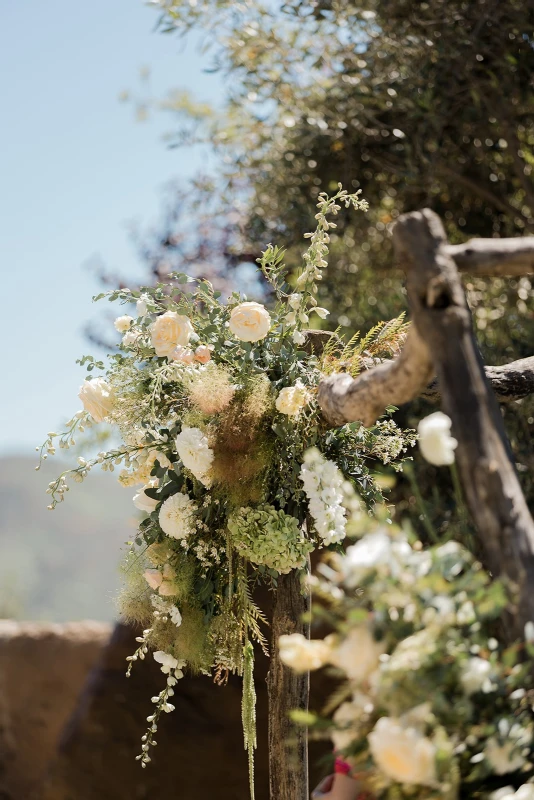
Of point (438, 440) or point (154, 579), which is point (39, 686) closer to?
point (154, 579)

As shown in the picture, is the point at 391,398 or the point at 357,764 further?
the point at 391,398

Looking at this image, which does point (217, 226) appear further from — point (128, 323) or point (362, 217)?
point (128, 323)

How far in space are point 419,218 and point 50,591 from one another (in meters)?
48.2

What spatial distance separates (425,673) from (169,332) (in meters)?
A: 1.06

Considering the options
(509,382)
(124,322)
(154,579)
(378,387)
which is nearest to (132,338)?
(124,322)

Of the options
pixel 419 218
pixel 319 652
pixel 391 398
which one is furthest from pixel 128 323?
pixel 319 652

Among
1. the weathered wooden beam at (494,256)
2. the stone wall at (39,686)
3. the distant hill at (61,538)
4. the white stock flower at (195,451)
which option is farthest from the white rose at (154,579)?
the distant hill at (61,538)

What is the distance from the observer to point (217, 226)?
204 inches

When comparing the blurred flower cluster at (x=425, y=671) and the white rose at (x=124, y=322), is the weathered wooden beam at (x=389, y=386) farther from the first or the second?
the white rose at (x=124, y=322)

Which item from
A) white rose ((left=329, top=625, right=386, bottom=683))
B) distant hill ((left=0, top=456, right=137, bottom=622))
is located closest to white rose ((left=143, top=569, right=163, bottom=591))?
white rose ((left=329, top=625, right=386, bottom=683))

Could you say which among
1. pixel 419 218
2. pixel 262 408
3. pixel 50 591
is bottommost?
pixel 50 591

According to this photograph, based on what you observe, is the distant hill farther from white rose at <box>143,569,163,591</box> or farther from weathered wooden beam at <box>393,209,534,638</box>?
weathered wooden beam at <box>393,209,534,638</box>

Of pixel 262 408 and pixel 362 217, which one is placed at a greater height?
pixel 262 408

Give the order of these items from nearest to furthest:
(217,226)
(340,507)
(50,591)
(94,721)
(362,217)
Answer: (340,507) < (94,721) < (362,217) < (217,226) < (50,591)
